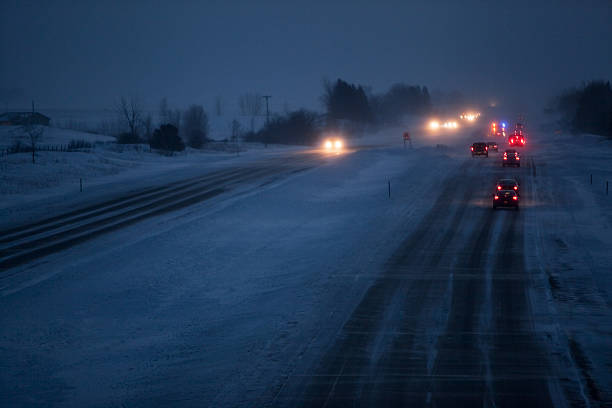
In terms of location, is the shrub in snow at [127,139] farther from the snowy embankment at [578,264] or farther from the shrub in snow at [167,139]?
the snowy embankment at [578,264]

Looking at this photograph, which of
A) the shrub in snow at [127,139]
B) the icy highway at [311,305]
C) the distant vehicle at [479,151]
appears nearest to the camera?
the icy highway at [311,305]

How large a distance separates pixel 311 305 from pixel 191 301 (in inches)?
163

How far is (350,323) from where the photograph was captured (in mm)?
15672

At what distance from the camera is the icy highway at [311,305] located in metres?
11.8

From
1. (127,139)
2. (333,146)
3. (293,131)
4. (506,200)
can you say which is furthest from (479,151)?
(293,131)

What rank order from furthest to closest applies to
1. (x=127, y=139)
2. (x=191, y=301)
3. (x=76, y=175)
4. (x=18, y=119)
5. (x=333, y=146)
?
(x=18, y=119)
(x=333, y=146)
(x=127, y=139)
(x=76, y=175)
(x=191, y=301)

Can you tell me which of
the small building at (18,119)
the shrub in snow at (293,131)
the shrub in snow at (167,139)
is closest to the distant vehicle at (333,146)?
the shrub in snow at (293,131)

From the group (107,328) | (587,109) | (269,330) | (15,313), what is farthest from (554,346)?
(587,109)

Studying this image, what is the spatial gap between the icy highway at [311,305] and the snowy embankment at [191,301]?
7 cm

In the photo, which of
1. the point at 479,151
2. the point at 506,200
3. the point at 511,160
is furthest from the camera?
the point at 479,151

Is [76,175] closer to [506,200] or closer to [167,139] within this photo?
[167,139]

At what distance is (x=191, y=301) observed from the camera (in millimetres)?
19141

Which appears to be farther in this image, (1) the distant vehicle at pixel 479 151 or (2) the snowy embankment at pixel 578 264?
(1) the distant vehicle at pixel 479 151

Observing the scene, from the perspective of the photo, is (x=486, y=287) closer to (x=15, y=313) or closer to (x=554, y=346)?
(x=554, y=346)
